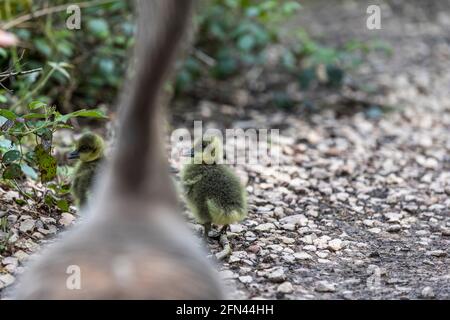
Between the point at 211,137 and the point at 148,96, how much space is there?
2022mm

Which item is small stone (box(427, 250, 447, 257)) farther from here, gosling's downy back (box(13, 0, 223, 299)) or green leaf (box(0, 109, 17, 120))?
green leaf (box(0, 109, 17, 120))

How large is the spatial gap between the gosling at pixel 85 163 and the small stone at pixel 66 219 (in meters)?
0.10

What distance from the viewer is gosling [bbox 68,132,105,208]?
13.2ft

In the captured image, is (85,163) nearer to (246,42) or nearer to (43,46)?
(43,46)

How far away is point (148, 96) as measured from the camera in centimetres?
220

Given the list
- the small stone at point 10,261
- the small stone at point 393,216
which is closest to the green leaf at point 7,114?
the small stone at point 10,261

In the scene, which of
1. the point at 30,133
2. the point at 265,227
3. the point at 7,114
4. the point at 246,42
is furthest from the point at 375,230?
the point at 246,42

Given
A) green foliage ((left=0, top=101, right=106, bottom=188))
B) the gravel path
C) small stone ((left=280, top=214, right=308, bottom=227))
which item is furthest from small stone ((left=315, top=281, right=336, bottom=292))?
green foliage ((left=0, top=101, right=106, bottom=188))

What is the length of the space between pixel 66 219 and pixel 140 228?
183 cm

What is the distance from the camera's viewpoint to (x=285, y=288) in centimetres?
336

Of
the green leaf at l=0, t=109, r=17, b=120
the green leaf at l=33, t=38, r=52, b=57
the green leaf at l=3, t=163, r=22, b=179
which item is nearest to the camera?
the green leaf at l=0, t=109, r=17, b=120

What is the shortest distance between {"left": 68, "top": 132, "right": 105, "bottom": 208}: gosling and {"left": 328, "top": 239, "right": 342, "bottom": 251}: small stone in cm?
136
